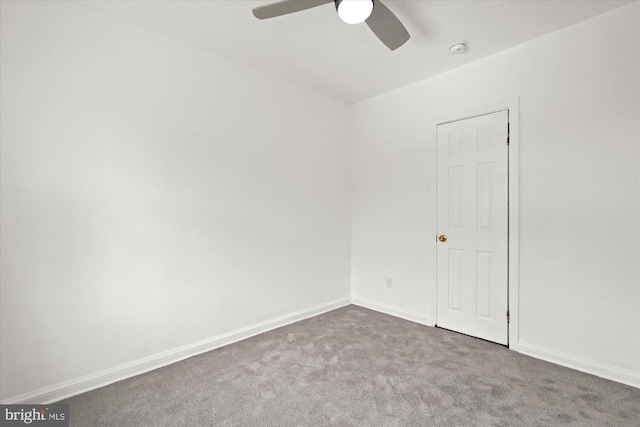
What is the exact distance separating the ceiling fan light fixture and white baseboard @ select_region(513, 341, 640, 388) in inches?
108

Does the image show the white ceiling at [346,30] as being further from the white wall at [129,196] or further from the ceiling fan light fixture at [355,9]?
the ceiling fan light fixture at [355,9]

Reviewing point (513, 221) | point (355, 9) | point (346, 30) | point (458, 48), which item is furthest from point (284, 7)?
point (513, 221)

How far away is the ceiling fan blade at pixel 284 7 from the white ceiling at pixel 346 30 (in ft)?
1.28

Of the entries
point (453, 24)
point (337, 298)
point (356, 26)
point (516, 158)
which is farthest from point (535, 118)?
point (337, 298)

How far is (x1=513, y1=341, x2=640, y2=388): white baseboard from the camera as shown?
212 centimetres

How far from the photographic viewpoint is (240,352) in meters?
2.63

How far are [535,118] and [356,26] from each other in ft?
5.29

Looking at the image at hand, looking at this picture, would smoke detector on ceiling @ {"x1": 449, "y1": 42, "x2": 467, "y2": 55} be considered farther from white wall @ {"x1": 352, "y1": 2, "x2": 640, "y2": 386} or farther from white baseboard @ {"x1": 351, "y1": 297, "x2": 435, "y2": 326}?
white baseboard @ {"x1": 351, "y1": 297, "x2": 435, "y2": 326}

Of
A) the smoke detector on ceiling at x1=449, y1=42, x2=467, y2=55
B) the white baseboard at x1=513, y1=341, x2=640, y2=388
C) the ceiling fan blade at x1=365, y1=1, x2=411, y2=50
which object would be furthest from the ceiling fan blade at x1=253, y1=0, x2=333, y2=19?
the white baseboard at x1=513, y1=341, x2=640, y2=388

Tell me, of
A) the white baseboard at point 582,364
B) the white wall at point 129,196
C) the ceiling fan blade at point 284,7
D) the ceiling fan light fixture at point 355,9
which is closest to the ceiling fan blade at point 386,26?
the ceiling fan light fixture at point 355,9

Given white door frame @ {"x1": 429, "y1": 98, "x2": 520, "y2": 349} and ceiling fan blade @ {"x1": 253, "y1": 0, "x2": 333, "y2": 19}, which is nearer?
ceiling fan blade @ {"x1": 253, "y1": 0, "x2": 333, "y2": 19}

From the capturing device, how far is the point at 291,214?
335 cm

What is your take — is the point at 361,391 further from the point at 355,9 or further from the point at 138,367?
the point at 355,9

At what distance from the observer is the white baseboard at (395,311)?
3267 mm
